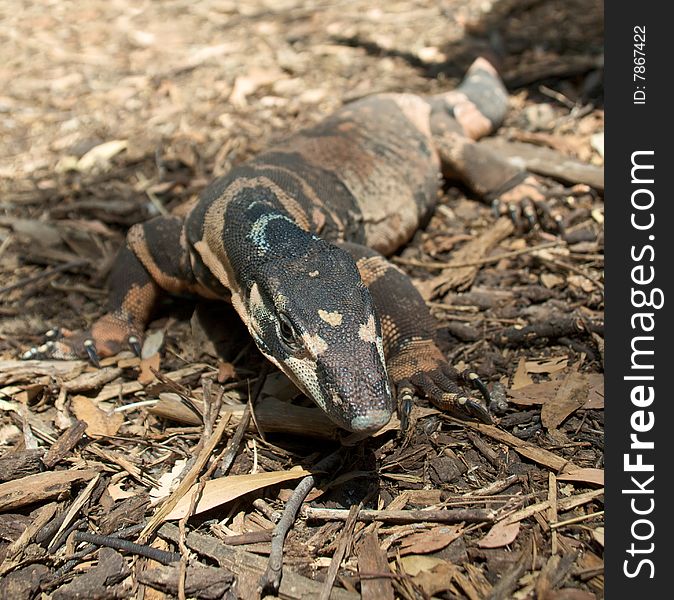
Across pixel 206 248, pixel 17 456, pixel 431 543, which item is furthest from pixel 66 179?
pixel 431 543

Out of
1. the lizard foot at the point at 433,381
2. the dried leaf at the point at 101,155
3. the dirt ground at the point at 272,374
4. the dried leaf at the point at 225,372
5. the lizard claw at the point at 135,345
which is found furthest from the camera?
the dried leaf at the point at 101,155

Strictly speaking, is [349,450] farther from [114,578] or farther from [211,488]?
[114,578]

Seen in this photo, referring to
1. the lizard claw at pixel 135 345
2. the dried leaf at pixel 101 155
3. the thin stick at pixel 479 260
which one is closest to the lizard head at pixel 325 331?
the lizard claw at pixel 135 345

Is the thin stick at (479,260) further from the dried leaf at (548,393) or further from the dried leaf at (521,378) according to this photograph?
the dried leaf at (548,393)

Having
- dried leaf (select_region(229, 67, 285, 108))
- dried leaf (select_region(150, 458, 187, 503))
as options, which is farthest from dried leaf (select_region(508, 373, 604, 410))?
dried leaf (select_region(229, 67, 285, 108))

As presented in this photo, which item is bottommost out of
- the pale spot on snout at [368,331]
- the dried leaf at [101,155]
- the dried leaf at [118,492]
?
the dried leaf at [118,492]

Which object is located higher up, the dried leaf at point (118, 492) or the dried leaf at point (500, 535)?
the dried leaf at point (118, 492)

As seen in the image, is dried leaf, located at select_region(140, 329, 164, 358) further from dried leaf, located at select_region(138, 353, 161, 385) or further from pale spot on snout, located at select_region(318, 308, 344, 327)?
pale spot on snout, located at select_region(318, 308, 344, 327)
